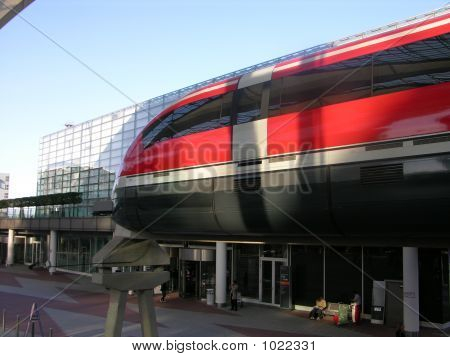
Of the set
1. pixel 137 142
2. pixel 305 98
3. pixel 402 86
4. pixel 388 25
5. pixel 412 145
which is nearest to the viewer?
pixel 412 145

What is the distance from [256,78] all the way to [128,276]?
132 inches

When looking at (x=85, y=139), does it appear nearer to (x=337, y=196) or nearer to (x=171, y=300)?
(x=171, y=300)

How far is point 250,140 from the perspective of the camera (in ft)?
17.2

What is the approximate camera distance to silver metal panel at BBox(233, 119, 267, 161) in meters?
5.09

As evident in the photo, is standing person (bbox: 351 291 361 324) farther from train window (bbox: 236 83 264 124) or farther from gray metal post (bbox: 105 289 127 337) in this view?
train window (bbox: 236 83 264 124)

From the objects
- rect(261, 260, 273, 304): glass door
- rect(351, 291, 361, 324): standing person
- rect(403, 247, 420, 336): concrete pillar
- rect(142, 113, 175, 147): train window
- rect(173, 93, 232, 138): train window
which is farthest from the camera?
rect(261, 260, 273, 304): glass door

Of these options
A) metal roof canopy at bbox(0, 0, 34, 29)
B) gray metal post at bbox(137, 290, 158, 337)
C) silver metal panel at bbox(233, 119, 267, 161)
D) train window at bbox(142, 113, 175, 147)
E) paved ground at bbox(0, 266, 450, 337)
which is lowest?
paved ground at bbox(0, 266, 450, 337)

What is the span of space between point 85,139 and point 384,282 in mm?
34250

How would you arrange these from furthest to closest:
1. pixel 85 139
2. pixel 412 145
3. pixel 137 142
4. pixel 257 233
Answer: pixel 85 139
pixel 137 142
pixel 257 233
pixel 412 145

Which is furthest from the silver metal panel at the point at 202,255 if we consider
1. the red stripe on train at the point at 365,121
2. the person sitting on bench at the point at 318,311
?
the red stripe on train at the point at 365,121

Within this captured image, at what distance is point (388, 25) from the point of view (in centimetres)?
2239

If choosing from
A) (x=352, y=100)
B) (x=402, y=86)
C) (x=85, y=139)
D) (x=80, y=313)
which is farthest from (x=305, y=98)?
(x=85, y=139)

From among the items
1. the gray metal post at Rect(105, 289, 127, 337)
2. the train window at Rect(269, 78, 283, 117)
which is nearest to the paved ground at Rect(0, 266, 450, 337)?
the gray metal post at Rect(105, 289, 127, 337)

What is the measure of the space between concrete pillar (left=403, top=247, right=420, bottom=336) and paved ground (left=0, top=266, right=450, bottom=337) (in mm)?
753
